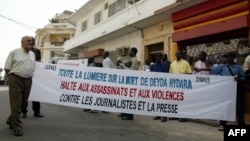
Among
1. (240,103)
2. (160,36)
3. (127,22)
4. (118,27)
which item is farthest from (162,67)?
(118,27)

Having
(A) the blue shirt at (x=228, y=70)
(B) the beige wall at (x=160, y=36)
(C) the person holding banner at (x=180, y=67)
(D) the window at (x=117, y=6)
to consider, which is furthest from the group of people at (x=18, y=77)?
(D) the window at (x=117, y=6)

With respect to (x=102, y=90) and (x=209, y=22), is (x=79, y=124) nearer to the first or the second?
(x=102, y=90)

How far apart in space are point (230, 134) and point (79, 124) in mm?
3905

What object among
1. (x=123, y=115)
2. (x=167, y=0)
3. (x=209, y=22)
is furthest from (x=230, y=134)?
(x=167, y=0)

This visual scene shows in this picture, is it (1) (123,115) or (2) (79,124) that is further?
(1) (123,115)

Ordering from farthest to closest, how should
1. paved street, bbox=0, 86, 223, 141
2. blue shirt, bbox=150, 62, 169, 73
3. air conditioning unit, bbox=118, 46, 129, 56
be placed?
air conditioning unit, bbox=118, 46, 129, 56
blue shirt, bbox=150, 62, 169, 73
paved street, bbox=0, 86, 223, 141

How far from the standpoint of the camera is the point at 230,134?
3723 mm

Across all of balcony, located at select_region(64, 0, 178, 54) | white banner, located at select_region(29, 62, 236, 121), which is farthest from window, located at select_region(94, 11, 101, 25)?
white banner, located at select_region(29, 62, 236, 121)

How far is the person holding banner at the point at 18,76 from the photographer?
5.73 m

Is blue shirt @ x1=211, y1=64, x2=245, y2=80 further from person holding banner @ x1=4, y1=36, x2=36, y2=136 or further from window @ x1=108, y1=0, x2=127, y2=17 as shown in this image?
window @ x1=108, y1=0, x2=127, y2=17

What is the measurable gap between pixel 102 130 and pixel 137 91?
119 centimetres

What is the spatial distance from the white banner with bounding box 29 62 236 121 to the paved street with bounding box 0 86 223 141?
40 centimetres

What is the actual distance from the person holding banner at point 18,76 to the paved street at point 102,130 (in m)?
0.35

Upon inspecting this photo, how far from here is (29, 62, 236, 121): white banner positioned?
6.89 metres
